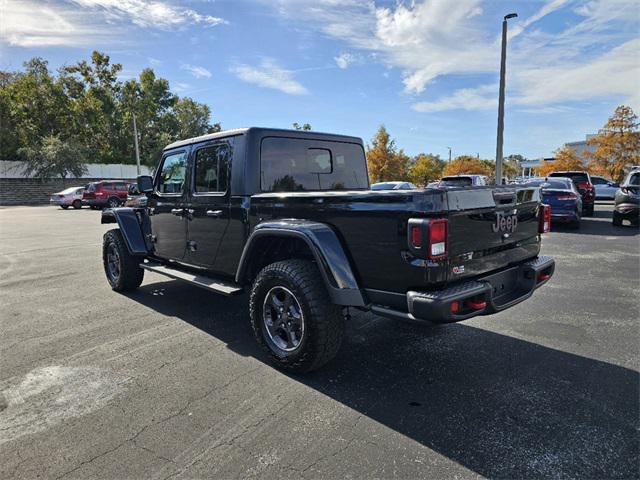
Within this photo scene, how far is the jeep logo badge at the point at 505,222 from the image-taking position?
319 cm

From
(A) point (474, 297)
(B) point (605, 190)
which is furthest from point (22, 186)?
(B) point (605, 190)

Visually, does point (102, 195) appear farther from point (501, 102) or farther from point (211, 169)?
point (211, 169)

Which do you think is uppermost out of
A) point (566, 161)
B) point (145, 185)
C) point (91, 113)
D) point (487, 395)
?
point (91, 113)

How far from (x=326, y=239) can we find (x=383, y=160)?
3666 centimetres

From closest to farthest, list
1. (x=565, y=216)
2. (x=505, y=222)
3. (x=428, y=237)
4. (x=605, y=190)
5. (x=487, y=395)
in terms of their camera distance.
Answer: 1. (x=428, y=237)
2. (x=487, y=395)
3. (x=505, y=222)
4. (x=565, y=216)
5. (x=605, y=190)

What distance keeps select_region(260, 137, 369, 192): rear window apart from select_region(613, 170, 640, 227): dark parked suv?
10.5 m

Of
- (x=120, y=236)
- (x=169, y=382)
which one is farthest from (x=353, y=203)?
(x=120, y=236)

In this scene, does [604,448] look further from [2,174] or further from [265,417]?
[2,174]

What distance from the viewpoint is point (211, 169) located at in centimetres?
435

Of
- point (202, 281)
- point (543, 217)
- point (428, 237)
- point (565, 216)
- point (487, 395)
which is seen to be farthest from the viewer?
point (565, 216)

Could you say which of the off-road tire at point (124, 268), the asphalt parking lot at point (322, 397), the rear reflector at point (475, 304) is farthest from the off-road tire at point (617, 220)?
the off-road tire at point (124, 268)

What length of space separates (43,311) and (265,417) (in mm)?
3785

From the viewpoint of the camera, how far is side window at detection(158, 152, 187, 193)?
4820 mm

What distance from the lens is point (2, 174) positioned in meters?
33.5
